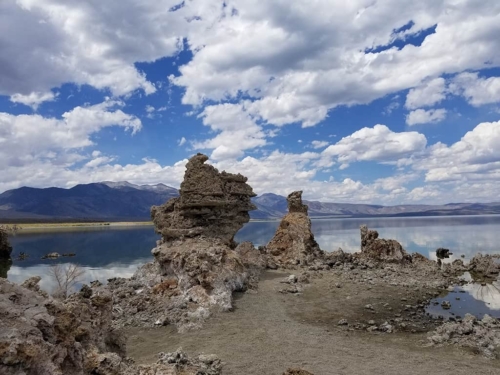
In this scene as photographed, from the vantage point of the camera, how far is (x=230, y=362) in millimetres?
13781

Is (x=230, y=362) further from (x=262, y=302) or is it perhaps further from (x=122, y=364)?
(x=262, y=302)

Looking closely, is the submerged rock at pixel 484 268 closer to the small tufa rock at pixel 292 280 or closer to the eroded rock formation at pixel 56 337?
the small tufa rock at pixel 292 280

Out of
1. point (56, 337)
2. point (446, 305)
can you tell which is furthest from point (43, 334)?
point (446, 305)

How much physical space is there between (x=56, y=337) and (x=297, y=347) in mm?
10187

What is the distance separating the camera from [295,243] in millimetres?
42375

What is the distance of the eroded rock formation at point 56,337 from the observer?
632cm

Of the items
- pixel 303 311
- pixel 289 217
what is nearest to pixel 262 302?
pixel 303 311

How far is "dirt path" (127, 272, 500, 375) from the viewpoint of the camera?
43.4 ft

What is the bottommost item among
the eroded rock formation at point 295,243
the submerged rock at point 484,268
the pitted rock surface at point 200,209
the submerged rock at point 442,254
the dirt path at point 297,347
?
the submerged rock at point 442,254

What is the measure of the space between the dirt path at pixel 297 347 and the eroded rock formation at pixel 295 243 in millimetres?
18371

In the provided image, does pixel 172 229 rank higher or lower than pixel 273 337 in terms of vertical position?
higher

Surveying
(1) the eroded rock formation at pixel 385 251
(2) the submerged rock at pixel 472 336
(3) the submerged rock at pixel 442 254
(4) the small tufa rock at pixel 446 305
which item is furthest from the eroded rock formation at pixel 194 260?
(3) the submerged rock at pixel 442 254

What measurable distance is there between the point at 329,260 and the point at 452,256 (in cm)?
2748

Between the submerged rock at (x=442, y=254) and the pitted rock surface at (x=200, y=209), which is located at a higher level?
the pitted rock surface at (x=200, y=209)
